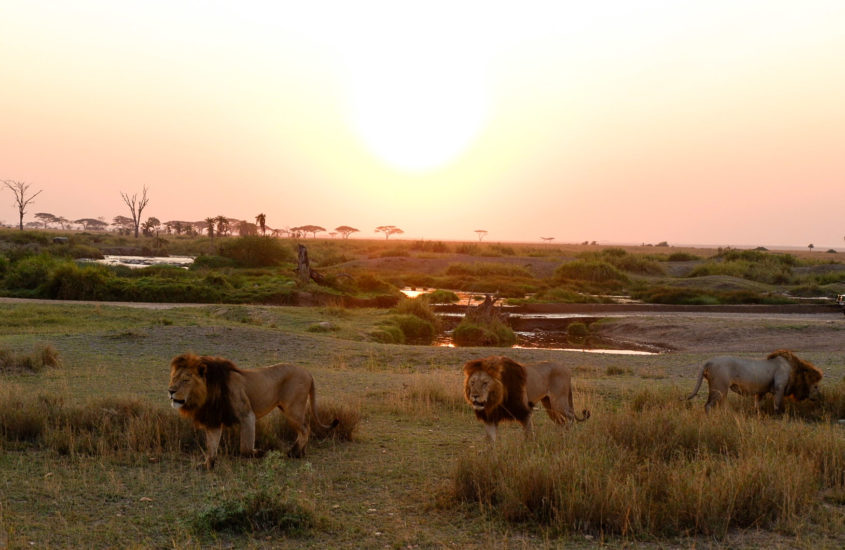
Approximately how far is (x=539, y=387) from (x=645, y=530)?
284 cm

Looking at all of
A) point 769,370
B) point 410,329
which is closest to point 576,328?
point 410,329

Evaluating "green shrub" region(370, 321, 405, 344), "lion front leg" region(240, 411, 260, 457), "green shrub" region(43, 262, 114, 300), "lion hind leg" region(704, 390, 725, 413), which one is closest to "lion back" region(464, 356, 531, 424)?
"lion front leg" region(240, 411, 260, 457)

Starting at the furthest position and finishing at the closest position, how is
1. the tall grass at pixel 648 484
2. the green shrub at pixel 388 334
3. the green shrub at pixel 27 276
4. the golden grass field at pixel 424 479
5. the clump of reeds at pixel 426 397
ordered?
the green shrub at pixel 27 276, the green shrub at pixel 388 334, the clump of reeds at pixel 426 397, the tall grass at pixel 648 484, the golden grass field at pixel 424 479

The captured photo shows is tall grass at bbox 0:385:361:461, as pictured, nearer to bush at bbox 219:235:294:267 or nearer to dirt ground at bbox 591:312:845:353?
dirt ground at bbox 591:312:845:353

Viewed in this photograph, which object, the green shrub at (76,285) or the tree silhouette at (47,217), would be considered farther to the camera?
the tree silhouette at (47,217)

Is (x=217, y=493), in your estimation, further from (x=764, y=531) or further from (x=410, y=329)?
(x=410, y=329)

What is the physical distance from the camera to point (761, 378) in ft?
33.8

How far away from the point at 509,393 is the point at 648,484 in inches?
81.8

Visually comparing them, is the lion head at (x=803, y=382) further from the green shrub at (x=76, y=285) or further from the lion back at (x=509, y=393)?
the green shrub at (x=76, y=285)

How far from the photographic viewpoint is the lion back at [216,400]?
284 inches

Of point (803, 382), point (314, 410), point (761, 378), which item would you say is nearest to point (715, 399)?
point (761, 378)

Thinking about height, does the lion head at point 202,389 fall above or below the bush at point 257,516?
above

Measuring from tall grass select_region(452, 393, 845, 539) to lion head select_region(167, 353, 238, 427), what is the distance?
2.76 meters

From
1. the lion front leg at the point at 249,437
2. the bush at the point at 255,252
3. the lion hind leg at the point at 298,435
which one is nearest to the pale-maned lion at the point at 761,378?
the lion hind leg at the point at 298,435
